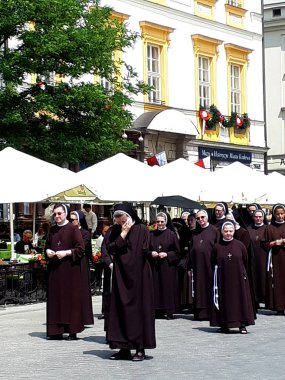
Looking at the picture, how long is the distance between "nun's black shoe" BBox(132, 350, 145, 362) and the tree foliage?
12532 mm

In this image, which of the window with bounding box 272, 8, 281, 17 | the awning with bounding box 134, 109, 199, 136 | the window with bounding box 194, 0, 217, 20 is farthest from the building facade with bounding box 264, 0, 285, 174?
the awning with bounding box 134, 109, 199, 136

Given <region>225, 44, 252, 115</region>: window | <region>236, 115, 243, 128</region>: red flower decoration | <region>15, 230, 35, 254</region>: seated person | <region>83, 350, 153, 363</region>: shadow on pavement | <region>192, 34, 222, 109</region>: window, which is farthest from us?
<region>225, 44, 252, 115</region>: window

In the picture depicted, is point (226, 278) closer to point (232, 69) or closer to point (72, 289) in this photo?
point (72, 289)

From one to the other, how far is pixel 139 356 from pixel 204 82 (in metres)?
28.7

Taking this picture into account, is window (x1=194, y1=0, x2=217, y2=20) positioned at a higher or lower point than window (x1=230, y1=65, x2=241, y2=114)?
higher

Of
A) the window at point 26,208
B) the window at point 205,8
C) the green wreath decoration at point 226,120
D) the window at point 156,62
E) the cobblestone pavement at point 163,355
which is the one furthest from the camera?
the window at point 205,8

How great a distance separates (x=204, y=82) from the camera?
40.9 metres

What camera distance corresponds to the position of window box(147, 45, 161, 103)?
124 feet

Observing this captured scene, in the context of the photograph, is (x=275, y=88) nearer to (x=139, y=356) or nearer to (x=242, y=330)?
(x=242, y=330)

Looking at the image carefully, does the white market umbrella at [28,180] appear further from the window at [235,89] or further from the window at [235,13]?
the window at [235,13]

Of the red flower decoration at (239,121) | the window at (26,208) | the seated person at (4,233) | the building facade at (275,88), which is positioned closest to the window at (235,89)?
the red flower decoration at (239,121)

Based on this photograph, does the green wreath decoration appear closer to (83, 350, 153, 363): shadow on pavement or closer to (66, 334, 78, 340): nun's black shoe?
(66, 334, 78, 340): nun's black shoe

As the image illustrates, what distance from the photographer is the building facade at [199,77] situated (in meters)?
36.9

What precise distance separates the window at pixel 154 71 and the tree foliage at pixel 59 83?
418 inches
